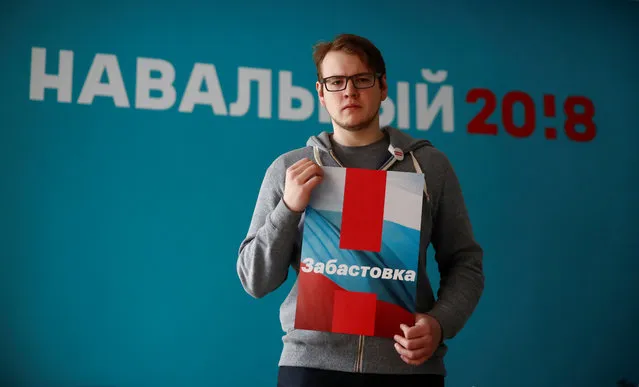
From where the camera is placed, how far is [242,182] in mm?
2449

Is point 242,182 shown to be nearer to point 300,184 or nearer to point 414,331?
point 300,184

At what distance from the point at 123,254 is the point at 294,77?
3.30ft

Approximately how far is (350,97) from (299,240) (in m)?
0.27

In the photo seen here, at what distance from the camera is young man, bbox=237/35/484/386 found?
98cm

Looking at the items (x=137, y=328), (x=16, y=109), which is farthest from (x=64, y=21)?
(x=137, y=328)

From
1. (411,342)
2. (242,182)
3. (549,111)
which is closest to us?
(411,342)

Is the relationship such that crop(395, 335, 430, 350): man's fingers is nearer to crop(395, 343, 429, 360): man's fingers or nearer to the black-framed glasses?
crop(395, 343, 429, 360): man's fingers

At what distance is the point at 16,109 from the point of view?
2262 millimetres

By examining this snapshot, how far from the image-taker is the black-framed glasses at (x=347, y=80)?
108cm

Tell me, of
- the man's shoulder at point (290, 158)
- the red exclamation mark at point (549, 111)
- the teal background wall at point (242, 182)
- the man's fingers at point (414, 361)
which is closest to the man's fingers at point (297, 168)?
the man's shoulder at point (290, 158)

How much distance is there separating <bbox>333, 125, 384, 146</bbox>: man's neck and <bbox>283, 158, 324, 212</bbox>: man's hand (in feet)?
0.50

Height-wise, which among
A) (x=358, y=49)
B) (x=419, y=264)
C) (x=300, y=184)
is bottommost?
(x=419, y=264)

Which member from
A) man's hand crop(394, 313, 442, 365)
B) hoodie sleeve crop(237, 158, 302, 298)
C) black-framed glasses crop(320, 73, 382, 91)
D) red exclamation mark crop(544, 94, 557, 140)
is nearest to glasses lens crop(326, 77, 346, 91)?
black-framed glasses crop(320, 73, 382, 91)

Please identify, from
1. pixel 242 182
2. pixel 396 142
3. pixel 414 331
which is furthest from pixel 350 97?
pixel 242 182
